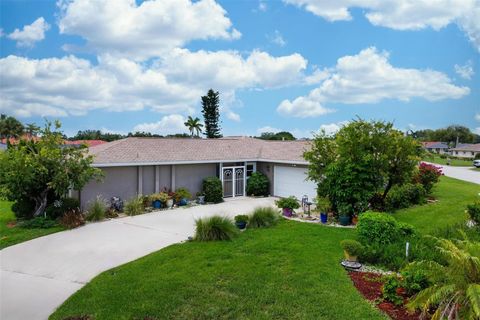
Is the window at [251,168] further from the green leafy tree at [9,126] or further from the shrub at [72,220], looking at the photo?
the green leafy tree at [9,126]

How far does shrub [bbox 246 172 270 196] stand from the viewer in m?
22.7

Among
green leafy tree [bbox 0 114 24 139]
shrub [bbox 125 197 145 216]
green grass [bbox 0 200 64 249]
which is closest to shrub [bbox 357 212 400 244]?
shrub [bbox 125 197 145 216]

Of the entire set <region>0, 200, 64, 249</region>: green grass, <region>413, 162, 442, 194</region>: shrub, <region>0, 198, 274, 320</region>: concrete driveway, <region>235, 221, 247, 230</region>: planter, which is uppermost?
<region>413, 162, 442, 194</region>: shrub

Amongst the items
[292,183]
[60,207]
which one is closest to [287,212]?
[292,183]

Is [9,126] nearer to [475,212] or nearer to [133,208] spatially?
[133,208]

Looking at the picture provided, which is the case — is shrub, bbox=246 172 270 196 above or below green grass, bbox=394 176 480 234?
above

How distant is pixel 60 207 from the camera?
1529 cm

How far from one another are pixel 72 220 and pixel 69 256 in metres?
4.29

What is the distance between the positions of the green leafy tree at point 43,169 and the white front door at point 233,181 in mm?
8599

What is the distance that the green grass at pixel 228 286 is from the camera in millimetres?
6633

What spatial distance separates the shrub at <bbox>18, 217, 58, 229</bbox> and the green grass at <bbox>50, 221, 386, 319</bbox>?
639 cm

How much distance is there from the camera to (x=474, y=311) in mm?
5238

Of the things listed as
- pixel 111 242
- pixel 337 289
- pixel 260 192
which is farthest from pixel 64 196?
pixel 337 289

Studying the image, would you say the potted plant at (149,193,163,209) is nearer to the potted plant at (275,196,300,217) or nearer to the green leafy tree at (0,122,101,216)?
the green leafy tree at (0,122,101,216)
